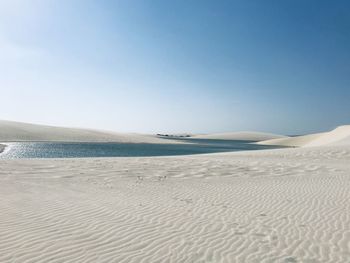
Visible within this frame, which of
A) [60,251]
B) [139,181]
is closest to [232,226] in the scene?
[60,251]

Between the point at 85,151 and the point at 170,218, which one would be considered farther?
the point at 85,151

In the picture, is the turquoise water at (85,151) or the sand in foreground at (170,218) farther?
the turquoise water at (85,151)

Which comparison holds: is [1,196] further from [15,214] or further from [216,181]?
[216,181]

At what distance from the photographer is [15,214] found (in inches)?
345

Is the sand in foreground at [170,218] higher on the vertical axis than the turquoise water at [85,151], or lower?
lower

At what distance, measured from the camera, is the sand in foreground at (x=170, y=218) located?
21.6 feet

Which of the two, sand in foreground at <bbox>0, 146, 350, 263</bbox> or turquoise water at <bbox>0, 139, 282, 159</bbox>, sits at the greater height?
turquoise water at <bbox>0, 139, 282, 159</bbox>

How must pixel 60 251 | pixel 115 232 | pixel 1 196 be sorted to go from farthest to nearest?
pixel 1 196 → pixel 115 232 → pixel 60 251

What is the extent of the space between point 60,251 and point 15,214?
118 inches

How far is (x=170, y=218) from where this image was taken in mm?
9008

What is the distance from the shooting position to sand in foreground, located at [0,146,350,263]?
6578 mm

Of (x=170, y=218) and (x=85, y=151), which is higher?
(x=85, y=151)

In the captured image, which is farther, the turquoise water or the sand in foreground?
the turquoise water

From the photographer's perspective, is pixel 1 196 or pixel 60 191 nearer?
pixel 1 196
